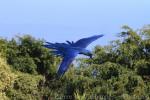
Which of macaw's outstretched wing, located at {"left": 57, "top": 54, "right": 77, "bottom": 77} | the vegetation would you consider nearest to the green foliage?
the vegetation

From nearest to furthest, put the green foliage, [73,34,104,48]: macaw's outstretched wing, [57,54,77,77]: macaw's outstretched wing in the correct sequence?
[57,54,77,77]: macaw's outstretched wing → [73,34,104,48]: macaw's outstretched wing → the green foliage

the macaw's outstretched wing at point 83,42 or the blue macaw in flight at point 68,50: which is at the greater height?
the macaw's outstretched wing at point 83,42

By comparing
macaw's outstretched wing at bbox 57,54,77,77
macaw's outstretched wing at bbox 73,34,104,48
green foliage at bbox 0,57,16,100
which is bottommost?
green foliage at bbox 0,57,16,100

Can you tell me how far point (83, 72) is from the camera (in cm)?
2414

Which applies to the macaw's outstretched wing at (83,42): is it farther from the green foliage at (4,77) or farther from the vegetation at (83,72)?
the green foliage at (4,77)

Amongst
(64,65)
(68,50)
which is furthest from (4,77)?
(64,65)

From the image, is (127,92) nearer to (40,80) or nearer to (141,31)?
(141,31)

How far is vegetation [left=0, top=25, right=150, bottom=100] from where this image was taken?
75.1ft

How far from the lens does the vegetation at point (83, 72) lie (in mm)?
22891

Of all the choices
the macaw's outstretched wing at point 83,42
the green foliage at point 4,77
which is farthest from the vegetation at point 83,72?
the macaw's outstretched wing at point 83,42

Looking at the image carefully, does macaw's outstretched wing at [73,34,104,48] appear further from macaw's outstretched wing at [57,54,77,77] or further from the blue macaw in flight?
macaw's outstretched wing at [57,54,77,77]

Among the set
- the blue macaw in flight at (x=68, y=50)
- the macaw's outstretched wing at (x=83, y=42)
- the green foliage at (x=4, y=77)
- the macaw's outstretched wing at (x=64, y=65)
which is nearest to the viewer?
the macaw's outstretched wing at (x=64, y=65)

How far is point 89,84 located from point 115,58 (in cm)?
135

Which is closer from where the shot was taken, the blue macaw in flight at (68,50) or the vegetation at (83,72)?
the blue macaw in flight at (68,50)
